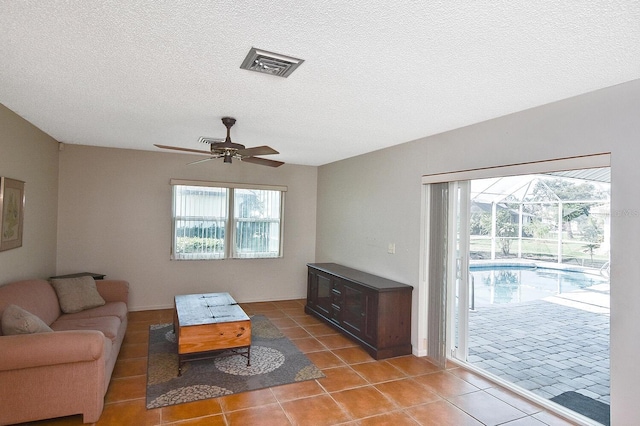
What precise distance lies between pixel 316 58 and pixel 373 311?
113 inches

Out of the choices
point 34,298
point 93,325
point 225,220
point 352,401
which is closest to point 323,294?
point 225,220

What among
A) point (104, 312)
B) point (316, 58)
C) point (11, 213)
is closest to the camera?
point (316, 58)

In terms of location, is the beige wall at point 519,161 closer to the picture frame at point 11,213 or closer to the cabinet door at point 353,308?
the cabinet door at point 353,308

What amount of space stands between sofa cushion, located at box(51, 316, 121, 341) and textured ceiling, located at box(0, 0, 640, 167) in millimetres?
2025

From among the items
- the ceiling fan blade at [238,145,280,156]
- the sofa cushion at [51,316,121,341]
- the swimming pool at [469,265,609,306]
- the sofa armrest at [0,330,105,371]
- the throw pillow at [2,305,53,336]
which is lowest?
the swimming pool at [469,265,609,306]

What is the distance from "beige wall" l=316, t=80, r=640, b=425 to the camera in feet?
7.60

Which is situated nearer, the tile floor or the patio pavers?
the tile floor

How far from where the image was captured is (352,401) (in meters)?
3.03

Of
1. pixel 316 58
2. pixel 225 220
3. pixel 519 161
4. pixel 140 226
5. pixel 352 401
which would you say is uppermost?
pixel 316 58

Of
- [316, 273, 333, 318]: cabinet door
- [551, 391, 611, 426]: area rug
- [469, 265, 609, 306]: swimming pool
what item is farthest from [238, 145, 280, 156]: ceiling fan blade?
[469, 265, 609, 306]: swimming pool

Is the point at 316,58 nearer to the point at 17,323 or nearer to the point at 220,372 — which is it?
the point at 17,323

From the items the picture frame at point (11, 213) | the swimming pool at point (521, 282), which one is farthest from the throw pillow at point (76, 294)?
the swimming pool at point (521, 282)

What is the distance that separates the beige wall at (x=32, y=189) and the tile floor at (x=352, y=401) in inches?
56.8

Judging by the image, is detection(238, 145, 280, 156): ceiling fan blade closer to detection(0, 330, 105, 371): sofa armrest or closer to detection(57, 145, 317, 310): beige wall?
detection(0, 330, 105, 371): sofa armrest
